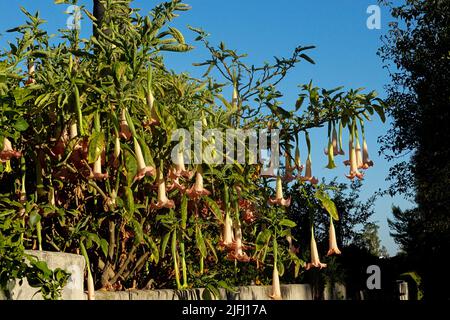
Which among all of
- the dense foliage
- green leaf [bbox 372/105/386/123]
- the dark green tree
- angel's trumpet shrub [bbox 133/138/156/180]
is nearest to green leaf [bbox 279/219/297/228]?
the dense foliage

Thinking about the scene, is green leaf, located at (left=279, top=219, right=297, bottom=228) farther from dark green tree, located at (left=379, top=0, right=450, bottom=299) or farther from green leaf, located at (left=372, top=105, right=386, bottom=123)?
dark green tree, located at (left=379, top=0, right=450, bottom=299)

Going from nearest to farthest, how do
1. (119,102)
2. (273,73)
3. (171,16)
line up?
(119,102)
(171,16)
(273,73)

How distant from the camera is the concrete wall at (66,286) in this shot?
4.06m

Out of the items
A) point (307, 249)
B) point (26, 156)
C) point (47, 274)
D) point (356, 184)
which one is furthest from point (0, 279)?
point (356, 184)

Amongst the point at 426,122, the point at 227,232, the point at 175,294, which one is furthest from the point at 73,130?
the point at 426,122

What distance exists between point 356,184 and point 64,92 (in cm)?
1310

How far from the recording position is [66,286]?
435 centimetres

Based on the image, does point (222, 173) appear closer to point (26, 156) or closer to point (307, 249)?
point (26, 156)

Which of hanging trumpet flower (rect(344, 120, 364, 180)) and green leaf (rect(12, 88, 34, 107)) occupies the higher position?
green leaf (rect(12, 88, 34, 107))

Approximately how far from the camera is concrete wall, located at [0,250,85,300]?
4.06 metres

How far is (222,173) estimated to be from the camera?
517cm

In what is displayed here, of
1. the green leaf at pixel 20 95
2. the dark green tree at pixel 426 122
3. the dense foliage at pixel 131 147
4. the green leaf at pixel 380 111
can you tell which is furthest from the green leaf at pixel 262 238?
the dark green tree at pixel 426 122

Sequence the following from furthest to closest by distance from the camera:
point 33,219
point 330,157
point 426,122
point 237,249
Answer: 1. point 426,122
2. point 237,249
3. point 330,157
4. point 33,219

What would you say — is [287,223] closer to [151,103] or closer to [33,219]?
[151,103]
